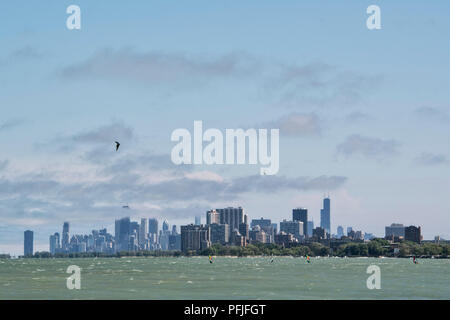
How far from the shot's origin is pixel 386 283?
147625 millimetres

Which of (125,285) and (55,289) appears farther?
(125,285)

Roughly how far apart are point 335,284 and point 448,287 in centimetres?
1999
